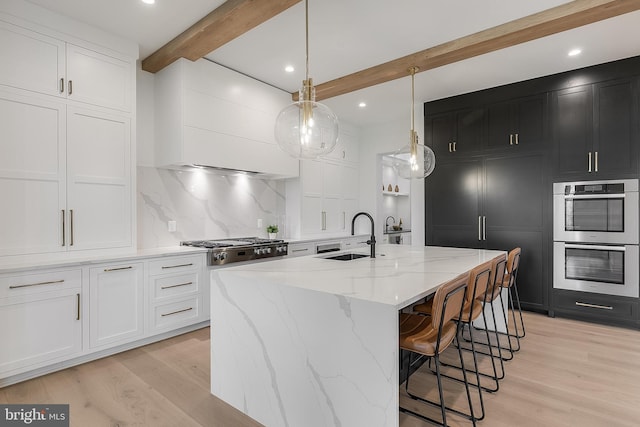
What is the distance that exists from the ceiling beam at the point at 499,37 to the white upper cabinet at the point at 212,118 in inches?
43.7

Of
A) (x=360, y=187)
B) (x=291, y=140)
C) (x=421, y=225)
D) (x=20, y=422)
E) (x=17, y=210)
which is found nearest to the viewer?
(x=20, y=422)

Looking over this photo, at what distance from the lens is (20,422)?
1.91m

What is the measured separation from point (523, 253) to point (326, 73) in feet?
10.8

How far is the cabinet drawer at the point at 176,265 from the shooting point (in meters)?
3.13

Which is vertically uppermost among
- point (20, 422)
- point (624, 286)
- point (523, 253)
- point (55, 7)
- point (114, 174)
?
point (55, 7)

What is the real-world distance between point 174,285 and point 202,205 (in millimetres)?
1182

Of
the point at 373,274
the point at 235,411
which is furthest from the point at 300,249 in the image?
the point at 235,411

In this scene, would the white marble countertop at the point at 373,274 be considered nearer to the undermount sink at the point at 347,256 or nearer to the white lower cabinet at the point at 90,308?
the undermount sink at the point at 347,256

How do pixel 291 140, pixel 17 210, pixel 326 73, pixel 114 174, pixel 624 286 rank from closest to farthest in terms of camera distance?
pixel 291 140, pixel 17 210, pixel 114 174, pixel 624 286, pixel 326 73

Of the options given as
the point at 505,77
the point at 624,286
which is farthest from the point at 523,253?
the point at 505,77

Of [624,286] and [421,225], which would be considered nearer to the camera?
[624,286]

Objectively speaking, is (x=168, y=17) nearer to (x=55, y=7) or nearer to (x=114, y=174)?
(x=55, y=7)

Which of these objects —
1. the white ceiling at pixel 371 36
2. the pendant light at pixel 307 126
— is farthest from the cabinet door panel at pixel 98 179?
the pendant light at pixel 307 126

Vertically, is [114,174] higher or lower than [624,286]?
higher
